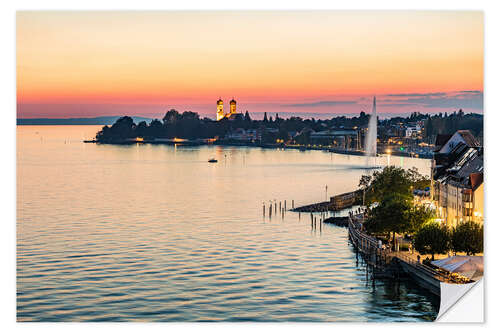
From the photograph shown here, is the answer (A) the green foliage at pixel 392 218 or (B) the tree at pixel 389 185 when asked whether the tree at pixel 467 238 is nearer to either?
(A) the green foliage at pixel 392 218

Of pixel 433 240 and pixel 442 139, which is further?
pixel 442 139

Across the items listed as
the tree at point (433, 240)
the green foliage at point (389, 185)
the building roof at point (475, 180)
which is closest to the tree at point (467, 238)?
the tree at point (433, 240)

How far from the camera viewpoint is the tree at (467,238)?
26.9 m

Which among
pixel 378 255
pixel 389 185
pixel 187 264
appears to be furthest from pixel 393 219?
pixel 389 185

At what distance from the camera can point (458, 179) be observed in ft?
115

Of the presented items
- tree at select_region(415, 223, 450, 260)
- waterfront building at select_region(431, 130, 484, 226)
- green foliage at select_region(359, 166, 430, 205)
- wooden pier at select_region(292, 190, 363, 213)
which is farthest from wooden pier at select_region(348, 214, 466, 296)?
wooden pier at select_region(292, 190, 363, 213)

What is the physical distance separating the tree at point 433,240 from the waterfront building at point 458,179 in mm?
1494

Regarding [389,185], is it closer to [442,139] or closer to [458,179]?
[442,139]

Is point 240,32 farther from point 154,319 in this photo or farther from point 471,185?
point 471,185

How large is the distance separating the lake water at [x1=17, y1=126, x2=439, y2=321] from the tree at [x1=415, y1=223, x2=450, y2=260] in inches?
69.1

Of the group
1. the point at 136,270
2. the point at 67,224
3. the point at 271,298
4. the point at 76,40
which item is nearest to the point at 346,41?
the point at 76,40

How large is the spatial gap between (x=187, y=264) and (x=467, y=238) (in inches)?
565

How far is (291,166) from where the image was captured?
12438 cm

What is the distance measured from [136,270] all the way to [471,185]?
16170 mm
